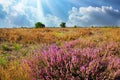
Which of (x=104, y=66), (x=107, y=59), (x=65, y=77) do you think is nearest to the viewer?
(x=65, y=77)

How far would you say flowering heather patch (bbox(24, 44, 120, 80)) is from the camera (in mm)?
5207

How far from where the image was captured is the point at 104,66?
5559mm

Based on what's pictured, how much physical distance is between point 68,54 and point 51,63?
47 cm

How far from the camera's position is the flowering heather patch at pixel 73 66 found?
17.1 feet

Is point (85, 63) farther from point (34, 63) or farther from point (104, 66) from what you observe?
point (34, 63)

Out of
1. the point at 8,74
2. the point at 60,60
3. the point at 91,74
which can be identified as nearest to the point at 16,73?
the point at 8,74

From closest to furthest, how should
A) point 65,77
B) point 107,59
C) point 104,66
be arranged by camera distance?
point 65,77 < point 104,66 < point 107,59

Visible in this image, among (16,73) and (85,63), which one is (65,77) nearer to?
(85,63)

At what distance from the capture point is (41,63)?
18.7 ft

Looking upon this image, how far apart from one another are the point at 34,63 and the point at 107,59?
1404 mm

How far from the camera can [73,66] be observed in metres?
5.39

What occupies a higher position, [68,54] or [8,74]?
[68,54]

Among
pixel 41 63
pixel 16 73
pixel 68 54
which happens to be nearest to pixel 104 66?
pixel 68 54

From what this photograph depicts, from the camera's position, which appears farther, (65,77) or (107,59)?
(107,59)
